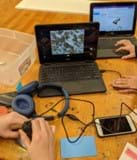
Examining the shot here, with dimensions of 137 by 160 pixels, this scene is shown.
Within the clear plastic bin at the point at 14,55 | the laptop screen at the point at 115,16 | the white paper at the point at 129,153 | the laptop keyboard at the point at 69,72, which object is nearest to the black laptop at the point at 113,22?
the laptop screen at the point at 115,16

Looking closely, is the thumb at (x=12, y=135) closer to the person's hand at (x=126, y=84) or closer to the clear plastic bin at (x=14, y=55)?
the clear plastic bin at (x=14, y=55)

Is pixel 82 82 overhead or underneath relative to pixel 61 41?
underneath

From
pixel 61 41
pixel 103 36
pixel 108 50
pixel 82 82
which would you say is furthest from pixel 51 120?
pixel 103 36

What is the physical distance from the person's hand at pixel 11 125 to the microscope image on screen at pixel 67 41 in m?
0.41

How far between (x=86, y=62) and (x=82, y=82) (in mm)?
155

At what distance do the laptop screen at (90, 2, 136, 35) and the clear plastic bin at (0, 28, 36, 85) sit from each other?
1.19 feet

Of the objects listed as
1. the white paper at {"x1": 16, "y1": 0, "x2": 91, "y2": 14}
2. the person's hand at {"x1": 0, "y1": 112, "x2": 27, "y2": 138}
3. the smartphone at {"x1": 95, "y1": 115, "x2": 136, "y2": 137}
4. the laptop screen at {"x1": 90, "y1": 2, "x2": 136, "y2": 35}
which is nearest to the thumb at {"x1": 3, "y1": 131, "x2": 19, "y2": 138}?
the person's hand at {"x1": 0, "y1": 112, "x2": 27, "y2": 138}

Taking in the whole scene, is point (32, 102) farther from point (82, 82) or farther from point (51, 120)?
point (82, 82)

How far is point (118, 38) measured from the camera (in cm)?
147

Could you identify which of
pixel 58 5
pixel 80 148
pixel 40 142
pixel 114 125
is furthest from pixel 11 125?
pixel 58 5

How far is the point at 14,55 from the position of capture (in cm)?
137

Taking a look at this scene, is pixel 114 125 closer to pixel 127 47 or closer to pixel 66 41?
pixel 66 41

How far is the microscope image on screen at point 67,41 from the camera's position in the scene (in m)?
1.17

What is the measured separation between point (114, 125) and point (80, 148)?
0.16 meters
